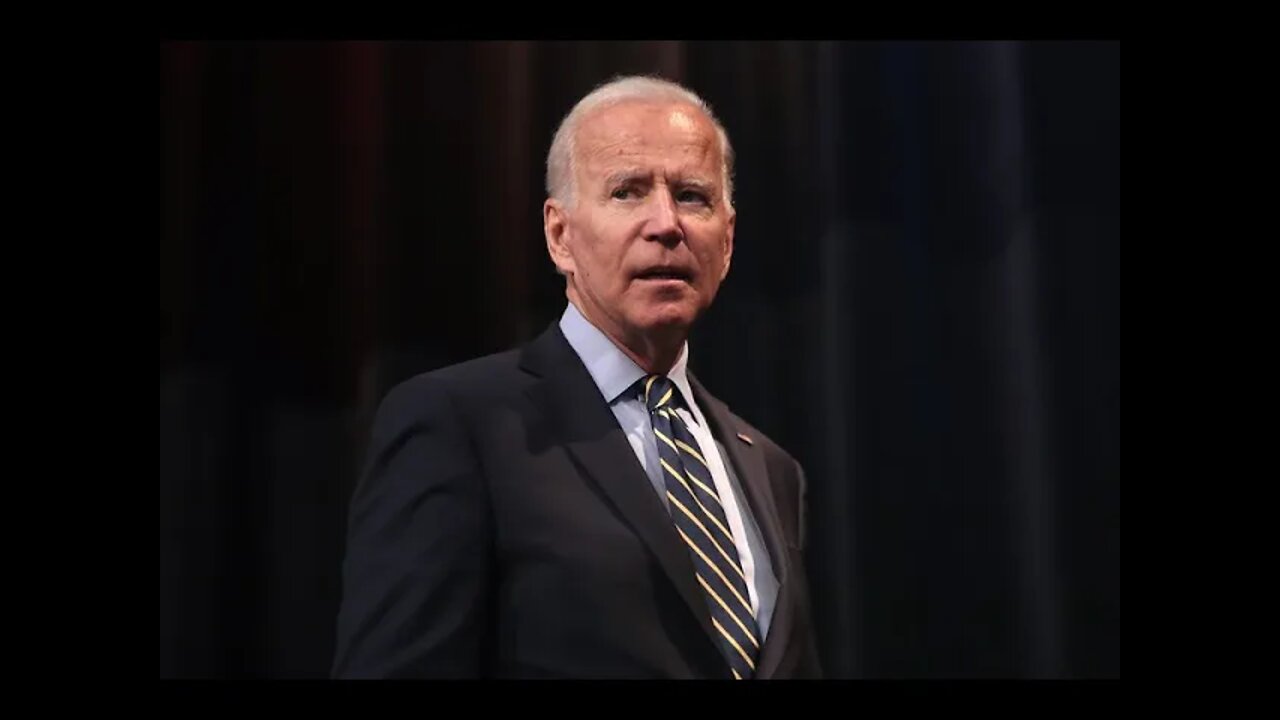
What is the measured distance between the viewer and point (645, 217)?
1.52m

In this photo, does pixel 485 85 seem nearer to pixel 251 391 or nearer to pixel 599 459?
pixel 251 391

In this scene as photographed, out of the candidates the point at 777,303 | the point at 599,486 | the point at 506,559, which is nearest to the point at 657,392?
the point at 599,486

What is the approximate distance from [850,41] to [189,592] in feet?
4.24

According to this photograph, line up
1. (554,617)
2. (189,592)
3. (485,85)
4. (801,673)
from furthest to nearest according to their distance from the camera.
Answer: (485,85)
(189,592)
(801,673)
(554,617)

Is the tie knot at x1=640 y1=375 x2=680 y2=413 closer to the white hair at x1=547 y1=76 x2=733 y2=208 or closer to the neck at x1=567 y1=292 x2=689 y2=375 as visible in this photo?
the neck at x1=567 y1=292 x2=689 y2=375

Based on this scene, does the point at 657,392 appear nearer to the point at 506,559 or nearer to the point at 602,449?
the point at 602,449

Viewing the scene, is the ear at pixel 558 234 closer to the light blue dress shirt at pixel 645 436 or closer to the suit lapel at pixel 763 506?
the light blue dress shirt at pixel 645 436

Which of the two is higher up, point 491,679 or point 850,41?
point 850,41

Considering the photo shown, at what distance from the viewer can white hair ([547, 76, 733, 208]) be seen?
1.57 metres

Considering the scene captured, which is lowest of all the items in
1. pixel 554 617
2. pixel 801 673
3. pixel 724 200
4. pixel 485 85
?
pixel 801 673

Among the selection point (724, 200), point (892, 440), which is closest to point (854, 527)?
point (892, 440)

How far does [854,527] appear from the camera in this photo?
189 cm

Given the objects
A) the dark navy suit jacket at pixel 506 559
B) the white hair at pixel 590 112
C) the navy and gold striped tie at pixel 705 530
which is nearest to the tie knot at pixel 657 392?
the navy and gold striped tie at pixel 705 530

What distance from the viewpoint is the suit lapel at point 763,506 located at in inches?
57.8
